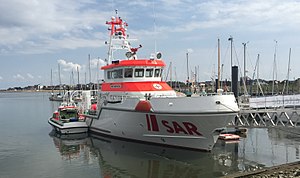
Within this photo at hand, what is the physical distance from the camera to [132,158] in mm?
16469

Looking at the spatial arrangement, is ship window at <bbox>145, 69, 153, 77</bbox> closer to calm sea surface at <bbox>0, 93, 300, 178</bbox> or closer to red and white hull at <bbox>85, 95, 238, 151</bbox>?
red and white hull at <bbox>85, 95, 238, 151</bbox>

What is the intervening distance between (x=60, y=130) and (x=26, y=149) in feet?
15.1

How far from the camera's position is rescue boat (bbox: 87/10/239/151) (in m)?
15.2

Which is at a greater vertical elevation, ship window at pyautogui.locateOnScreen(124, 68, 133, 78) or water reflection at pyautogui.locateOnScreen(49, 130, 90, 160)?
ship window at pyautogui.locateOnScreen(124, 68, 133, 78)

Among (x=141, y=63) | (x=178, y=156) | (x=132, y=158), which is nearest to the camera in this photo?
(x=178, y=156)

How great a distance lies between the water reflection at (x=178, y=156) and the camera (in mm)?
14305

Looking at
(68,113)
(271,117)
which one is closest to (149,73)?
(271,117)

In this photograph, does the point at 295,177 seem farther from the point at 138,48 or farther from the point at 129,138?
the point at 138,48

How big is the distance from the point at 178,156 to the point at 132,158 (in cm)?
265

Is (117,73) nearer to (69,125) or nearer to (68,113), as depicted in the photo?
(69,125)

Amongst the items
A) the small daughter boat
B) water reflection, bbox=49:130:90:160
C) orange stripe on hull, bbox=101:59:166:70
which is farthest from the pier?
the small daughter boat

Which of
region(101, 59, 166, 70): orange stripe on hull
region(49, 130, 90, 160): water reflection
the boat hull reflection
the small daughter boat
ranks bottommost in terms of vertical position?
region(49, 130, 90, 160): water reflection

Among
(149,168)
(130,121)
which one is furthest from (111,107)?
(149,168)

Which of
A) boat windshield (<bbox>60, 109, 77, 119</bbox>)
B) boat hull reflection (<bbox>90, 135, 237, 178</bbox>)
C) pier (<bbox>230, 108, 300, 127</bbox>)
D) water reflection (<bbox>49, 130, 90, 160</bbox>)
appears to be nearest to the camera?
boat hull reflection (<bbox>90, 135, 237, 178</bbox>)
